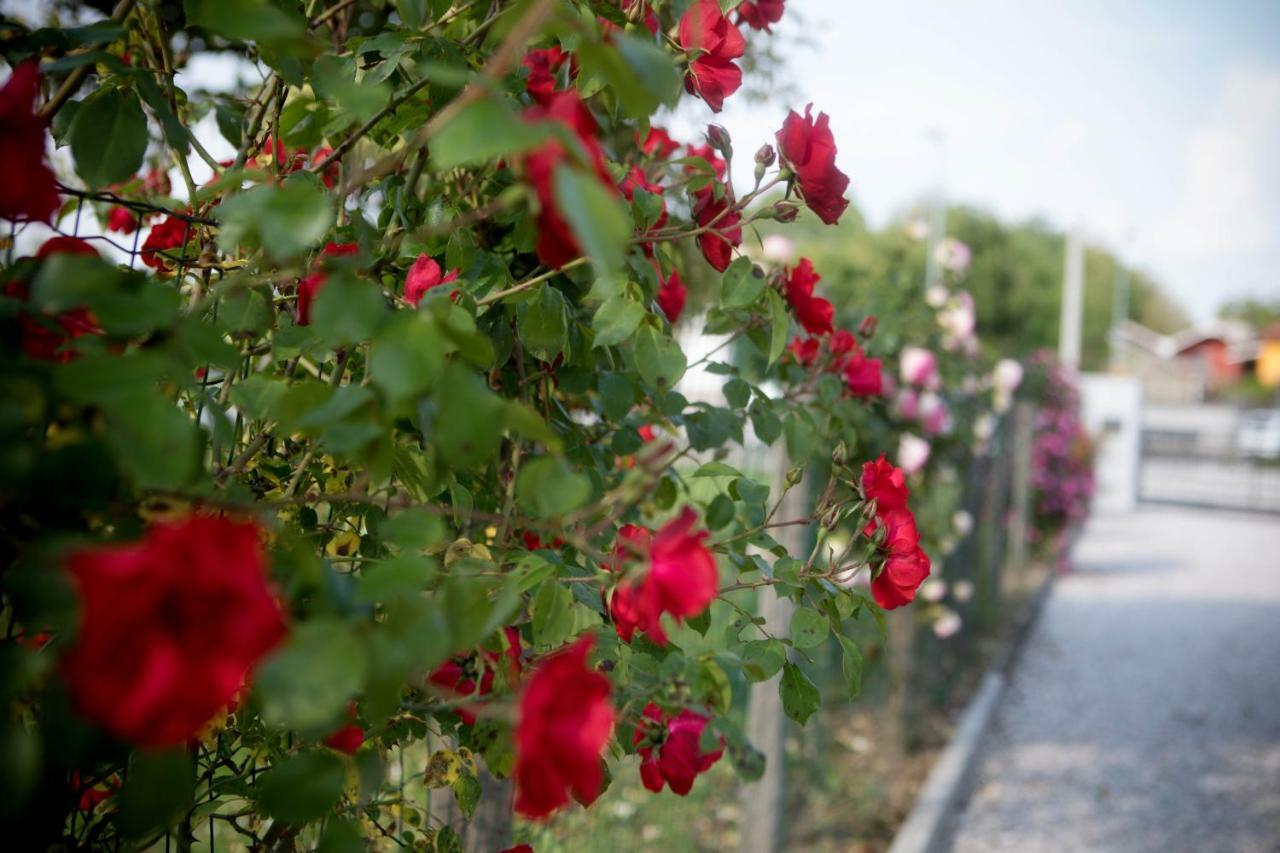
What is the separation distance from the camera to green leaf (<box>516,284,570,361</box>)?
2.95 ft

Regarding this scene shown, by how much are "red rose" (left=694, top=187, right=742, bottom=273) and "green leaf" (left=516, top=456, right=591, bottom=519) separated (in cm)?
43

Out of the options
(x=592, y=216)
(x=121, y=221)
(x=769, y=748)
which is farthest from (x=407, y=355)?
(x=769, y=748)

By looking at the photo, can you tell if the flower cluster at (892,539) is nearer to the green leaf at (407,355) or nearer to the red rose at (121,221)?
the green leaf at (407,355)

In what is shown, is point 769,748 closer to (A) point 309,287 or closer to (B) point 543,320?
(B) point 543,320

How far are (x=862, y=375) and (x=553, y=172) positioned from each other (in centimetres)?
100

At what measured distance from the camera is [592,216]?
0.43 meters

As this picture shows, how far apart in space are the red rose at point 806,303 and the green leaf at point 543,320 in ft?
Result: 1.16

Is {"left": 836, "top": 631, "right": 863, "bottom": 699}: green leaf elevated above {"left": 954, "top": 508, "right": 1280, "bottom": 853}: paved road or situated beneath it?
elevated above

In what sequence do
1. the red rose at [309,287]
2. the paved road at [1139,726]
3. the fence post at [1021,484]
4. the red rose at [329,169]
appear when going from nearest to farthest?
the red rose at [309,287] → the red rose at [329,169] → the paved road at [1139,726] → the fence post at [1021,484]

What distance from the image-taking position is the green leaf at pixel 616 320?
874mm

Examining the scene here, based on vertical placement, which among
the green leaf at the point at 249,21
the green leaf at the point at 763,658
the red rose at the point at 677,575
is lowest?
the green leaf at the point at 763,658

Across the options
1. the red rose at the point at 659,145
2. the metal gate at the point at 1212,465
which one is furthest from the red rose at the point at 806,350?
the metal gate at the point at 1212,465

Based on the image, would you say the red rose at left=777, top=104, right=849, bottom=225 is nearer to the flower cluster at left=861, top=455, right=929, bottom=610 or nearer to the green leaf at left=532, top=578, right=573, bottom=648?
the flower cluster at left=861, top=455, right=929, bottom=610

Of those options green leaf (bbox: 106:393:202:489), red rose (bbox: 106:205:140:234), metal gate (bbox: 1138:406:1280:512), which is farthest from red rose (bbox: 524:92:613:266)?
metal gate (bbox: 1138:406:1280:512)
